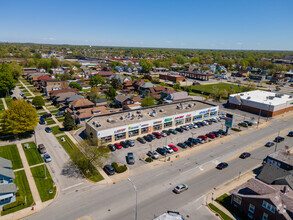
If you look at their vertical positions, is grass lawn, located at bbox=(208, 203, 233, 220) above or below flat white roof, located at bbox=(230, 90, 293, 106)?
below

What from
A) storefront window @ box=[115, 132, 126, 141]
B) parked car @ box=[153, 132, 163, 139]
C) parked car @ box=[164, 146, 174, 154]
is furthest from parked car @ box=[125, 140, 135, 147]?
parked car @ box=[164, 146, 174, 154]

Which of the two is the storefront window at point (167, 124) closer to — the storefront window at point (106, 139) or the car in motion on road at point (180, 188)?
the storefront window at point (106, 139)

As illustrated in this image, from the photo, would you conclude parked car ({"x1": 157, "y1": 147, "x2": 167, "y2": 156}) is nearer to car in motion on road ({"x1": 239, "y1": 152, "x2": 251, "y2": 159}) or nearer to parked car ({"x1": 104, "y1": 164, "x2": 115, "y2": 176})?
parked car ({"x1": 104, "y1": 164, "x2": 115, "y2": 176})

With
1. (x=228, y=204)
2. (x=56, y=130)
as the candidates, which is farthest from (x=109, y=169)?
(x=56, y=130)

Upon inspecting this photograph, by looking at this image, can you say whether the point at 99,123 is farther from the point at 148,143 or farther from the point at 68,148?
the point at 148,143

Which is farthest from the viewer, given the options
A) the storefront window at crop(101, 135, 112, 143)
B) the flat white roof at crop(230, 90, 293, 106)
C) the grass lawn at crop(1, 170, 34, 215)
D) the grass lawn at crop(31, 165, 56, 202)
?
the flat white roof at crop(230, 90, 293, 106)

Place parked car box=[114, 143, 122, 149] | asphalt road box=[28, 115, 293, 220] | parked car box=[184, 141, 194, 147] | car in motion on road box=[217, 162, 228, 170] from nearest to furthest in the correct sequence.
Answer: asphalt road box=[28, 115, 293, 220] → car in motion on road box=[217, 162, 228, 170] → parked car box=[114, 143, 122, 149] → parked car box=[184, 141, 194, 147]

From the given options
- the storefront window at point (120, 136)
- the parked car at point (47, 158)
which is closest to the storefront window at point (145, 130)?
the storefront window at point (120, 136)

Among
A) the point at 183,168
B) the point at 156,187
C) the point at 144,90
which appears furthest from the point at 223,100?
the point at 156,187

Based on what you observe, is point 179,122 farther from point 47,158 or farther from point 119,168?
point 47,158
